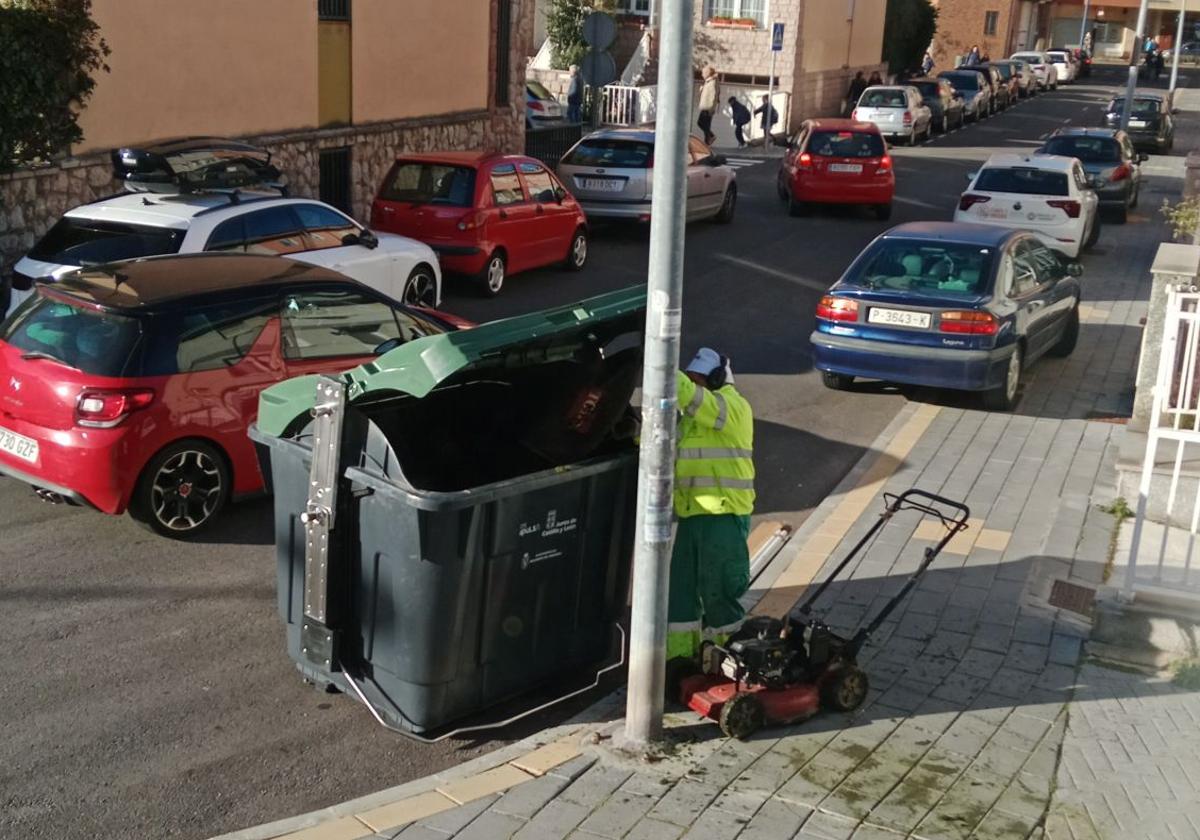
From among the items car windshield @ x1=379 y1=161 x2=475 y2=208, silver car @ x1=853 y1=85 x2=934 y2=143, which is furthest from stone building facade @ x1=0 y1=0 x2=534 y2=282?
silver car @ x1=853 y1=85 x2=934 y2=143

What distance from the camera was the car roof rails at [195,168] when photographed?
1338 centimetres

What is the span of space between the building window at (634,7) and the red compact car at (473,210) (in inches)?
1011

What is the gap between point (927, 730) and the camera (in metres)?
6.57

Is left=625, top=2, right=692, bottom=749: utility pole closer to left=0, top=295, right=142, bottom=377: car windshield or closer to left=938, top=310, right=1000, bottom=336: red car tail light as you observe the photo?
left=0, top=295, right=142, bottom=377: car windshield

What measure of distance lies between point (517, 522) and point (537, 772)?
1037 millimetres

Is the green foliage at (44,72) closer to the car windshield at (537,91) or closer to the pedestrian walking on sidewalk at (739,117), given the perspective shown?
the car windshield at (537,91)

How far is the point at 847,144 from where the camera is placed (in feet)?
77.0

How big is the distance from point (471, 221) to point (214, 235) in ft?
14.3

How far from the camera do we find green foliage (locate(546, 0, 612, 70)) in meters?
39.1

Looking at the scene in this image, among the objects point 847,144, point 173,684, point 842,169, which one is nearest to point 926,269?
point 173,684

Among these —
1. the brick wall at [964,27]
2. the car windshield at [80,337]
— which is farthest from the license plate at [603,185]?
the brick wall at [964,27]

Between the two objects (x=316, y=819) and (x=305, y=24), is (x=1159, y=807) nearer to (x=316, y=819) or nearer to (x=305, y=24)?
(x=316, y=819)

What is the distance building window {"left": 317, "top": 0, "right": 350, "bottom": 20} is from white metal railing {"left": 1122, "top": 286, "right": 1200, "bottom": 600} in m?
14.4

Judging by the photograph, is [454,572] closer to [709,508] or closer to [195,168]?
[709,508]
